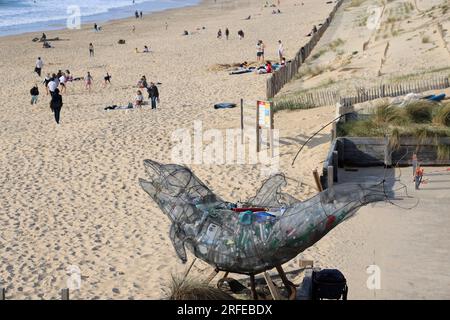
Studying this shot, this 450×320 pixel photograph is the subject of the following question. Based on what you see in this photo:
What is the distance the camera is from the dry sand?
11.3m

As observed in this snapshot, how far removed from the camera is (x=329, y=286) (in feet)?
28.5

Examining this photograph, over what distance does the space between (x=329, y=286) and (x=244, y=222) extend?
3.99ft

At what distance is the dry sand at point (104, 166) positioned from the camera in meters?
11.3

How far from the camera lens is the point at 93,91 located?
93.3 feet

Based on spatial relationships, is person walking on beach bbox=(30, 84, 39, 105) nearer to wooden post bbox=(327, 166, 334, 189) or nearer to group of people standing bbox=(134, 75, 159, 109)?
group of people standing bbox=(134, 75, 159, 109)

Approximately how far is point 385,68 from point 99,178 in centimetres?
1332

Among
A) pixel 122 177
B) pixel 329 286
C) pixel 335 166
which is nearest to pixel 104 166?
pixel 122 177

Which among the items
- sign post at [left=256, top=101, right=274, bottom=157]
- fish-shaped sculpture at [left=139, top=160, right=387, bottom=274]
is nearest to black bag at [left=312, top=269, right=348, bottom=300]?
fish-shaped sculpture at [left=139, top=160, right=387, bottom=274]

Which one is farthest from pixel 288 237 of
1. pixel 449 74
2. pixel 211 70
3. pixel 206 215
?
pixel 211 70

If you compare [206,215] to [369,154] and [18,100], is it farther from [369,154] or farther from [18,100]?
[18,100]

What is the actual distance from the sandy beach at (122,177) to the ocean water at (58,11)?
2197 cm

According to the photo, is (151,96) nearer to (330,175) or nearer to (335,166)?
(335,166)
